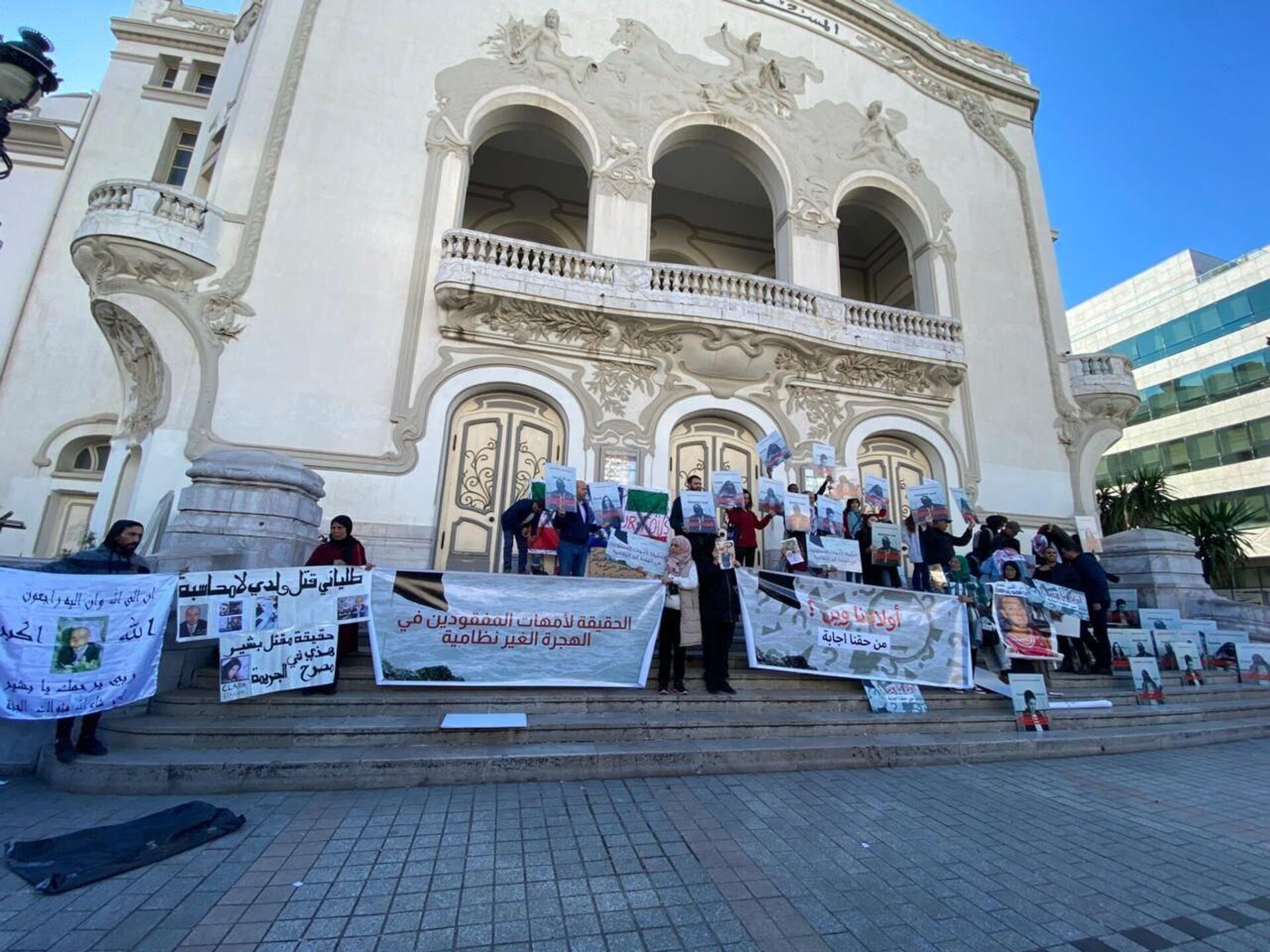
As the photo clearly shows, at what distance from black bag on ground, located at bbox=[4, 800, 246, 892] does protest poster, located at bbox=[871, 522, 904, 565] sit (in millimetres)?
7910

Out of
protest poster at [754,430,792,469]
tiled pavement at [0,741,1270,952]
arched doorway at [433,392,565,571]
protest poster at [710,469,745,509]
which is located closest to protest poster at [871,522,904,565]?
protest poster at [754,430,792,469]

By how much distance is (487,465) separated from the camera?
34.9 feet

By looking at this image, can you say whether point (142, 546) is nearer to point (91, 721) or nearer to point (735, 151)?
point (91, 721)

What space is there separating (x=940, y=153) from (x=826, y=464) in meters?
12.0

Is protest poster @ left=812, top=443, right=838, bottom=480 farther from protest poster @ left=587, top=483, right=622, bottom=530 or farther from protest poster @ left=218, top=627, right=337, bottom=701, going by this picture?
protest poster @ left=218, top=627, right=337, bottom=701

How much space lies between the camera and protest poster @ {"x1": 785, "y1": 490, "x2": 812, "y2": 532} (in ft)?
28.2

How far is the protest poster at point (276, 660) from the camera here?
4.88 metres

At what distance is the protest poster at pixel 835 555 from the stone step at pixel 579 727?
236 cm

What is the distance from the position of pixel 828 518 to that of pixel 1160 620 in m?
5.38

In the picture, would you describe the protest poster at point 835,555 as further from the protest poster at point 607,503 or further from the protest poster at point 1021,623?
the protest poster at point 607,503

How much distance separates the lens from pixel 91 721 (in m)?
4.29

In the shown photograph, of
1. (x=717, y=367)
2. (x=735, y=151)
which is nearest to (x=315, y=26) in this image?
(x=735, y=151)

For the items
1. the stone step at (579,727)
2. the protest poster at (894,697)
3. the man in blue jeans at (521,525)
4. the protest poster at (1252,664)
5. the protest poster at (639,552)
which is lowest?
the stone step at (579,727)

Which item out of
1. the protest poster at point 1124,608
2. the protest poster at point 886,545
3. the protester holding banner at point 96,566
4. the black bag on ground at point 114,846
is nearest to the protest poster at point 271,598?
the protester holding banner at point 96,566
